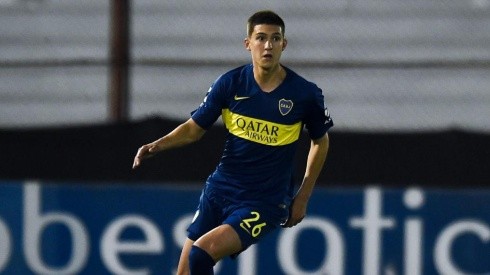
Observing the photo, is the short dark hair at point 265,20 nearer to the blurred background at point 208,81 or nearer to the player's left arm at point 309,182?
the player's left arm at point 309,182

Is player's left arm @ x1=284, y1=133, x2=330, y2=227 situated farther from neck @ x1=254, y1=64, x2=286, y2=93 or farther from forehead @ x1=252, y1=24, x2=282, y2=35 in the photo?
forehead @ x1=252, y1=24, x2=282, y2=35

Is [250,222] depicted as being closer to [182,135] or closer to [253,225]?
[253,225]

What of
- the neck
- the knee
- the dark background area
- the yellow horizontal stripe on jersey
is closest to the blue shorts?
the knee

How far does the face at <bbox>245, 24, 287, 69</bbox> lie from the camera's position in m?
7.48

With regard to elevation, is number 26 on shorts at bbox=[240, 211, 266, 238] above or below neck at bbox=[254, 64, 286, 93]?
below

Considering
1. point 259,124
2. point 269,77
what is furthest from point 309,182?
point 269,77

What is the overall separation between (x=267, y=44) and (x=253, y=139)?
1.62 ft

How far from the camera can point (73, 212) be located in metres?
10.2

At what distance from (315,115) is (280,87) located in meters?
0.25

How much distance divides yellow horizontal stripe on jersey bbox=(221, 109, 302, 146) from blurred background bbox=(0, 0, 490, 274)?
2.45 meters

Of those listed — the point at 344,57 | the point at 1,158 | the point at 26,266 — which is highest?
the point at 344,57

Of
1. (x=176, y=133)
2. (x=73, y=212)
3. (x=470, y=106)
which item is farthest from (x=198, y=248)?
(x=470, y=106)

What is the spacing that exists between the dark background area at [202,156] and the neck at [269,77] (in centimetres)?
249

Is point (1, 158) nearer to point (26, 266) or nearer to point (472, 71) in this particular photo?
point (26, 266)
